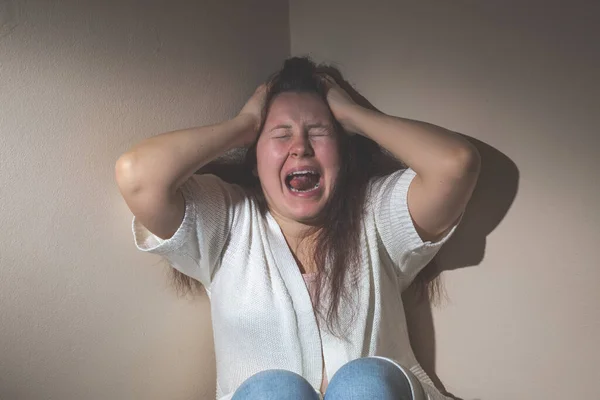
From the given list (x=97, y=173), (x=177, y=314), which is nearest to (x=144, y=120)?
(x=97, y=173)

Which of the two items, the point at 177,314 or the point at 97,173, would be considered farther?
the point at 177,314

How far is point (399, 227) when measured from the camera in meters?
0.96

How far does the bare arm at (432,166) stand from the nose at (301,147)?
0.38ft

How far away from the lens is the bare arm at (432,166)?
2.89 feet

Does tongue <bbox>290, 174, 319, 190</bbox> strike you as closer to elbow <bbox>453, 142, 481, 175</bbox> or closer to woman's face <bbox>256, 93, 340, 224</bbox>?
woman's face <bbox>256, 93, 340, 224</bbox>

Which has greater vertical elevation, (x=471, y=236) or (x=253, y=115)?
(x=253, y=115)

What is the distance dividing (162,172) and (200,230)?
13cm

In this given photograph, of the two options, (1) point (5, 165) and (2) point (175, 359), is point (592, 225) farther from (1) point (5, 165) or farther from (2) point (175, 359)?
(1) point (5, 165)

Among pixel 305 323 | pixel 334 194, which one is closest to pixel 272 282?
pixel 305 323

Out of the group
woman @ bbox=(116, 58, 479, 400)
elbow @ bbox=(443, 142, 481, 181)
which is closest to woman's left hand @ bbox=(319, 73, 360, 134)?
woman @ bbox=(116, 58, 479, 400)

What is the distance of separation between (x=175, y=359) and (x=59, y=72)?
1.89 feet

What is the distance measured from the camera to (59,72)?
0.85m

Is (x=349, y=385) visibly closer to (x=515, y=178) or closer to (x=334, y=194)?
(x=334, y=194)

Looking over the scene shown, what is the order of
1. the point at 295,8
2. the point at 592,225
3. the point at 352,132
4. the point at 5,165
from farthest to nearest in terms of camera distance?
the point at 295,8
the point at 352,132
the point at 592,225
the point at 5,165
